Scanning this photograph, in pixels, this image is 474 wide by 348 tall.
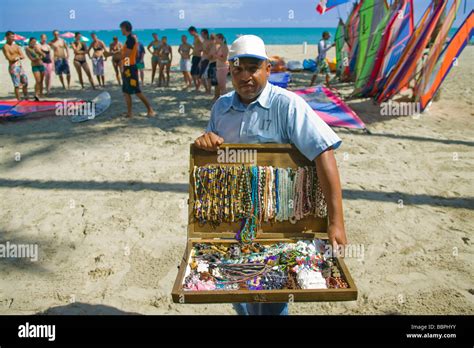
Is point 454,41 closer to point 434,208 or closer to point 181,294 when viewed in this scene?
point 434,208

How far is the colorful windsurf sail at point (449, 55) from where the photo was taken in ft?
26.7

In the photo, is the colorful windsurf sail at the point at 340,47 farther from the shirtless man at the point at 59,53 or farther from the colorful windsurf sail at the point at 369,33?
the shirtless man at the point at 59,53

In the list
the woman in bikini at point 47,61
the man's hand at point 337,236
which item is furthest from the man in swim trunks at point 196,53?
the man's hand at point 337,236

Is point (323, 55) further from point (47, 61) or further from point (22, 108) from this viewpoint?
point (22, 108)

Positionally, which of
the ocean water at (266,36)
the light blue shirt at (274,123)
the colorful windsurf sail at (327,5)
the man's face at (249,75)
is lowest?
the light blue shirt at (274,123)

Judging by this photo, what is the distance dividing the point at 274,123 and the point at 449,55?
27.2ft

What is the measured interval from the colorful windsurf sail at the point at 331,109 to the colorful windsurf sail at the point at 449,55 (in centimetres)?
198

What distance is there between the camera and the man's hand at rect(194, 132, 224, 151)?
2018 millimetres

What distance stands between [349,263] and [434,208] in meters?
1.82

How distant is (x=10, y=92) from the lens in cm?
1245
